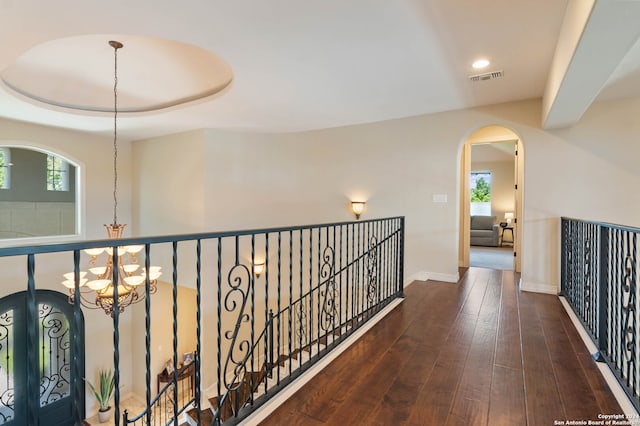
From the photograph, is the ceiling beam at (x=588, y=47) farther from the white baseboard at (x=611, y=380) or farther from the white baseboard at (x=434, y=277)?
the white baseboard at (x=434, y=277)

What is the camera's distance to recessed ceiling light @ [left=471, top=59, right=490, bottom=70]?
3.06 metres

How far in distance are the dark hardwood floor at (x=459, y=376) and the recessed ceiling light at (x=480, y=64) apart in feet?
8.34

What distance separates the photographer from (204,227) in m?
5.46

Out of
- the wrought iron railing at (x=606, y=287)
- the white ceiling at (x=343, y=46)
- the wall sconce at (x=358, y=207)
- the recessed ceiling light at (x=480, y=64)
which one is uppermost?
the recessed ceiling light at (x=480, y=64)

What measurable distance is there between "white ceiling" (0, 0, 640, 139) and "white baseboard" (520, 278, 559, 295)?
6.77 ft

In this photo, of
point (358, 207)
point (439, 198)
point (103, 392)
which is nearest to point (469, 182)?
point (439, 198)

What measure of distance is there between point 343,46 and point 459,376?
8.93ft

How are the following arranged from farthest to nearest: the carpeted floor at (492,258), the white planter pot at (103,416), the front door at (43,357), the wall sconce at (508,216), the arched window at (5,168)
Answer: the wall sconce at (508,216) → the carpeted floor at (492,258) → the white planter pot at (103,416) → the arched window at (5,168) → the front door at (43,357)

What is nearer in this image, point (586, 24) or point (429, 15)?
point (586, 24)

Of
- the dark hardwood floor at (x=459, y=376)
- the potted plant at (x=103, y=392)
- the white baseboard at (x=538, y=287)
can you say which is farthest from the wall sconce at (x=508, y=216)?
the potted plant at (x=103, y=392)

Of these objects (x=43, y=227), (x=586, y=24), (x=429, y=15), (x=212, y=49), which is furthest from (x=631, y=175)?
(x=43, y=227)

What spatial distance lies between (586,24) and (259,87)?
2.95 m

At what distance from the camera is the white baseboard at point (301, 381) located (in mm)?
1689

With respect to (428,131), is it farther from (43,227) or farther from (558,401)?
(43,227)
